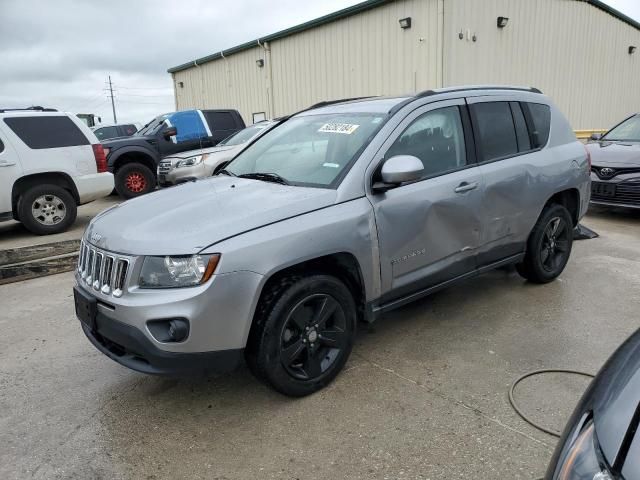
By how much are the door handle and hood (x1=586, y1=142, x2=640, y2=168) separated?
4975 mm

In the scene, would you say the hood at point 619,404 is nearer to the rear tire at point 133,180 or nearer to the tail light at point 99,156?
the tail light at point 99,156

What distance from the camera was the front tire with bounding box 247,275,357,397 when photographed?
2.74 meters

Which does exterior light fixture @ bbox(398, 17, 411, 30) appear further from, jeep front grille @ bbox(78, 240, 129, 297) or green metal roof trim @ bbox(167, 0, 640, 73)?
jeep front grille @ bbox(78, 240, 129, 297)

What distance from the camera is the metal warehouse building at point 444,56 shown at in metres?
11.7

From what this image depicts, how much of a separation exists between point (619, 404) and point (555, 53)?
1534 cm

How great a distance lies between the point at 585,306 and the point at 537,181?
1.14 metres

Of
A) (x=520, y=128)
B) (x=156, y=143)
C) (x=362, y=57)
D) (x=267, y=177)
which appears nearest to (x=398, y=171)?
(x=267, y=177)

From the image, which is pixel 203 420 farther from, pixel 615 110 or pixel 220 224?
pixel 615 110

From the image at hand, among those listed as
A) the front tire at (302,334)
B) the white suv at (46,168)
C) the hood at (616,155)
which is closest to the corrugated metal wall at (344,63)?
the hood at (616,155)

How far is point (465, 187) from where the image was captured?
12.0 feet

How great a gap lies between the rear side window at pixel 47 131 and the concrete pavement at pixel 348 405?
4125mm

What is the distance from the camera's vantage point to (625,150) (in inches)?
298

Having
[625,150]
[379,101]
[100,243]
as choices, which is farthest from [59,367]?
[625,150]

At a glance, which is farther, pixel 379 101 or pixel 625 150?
pixel 625 150
